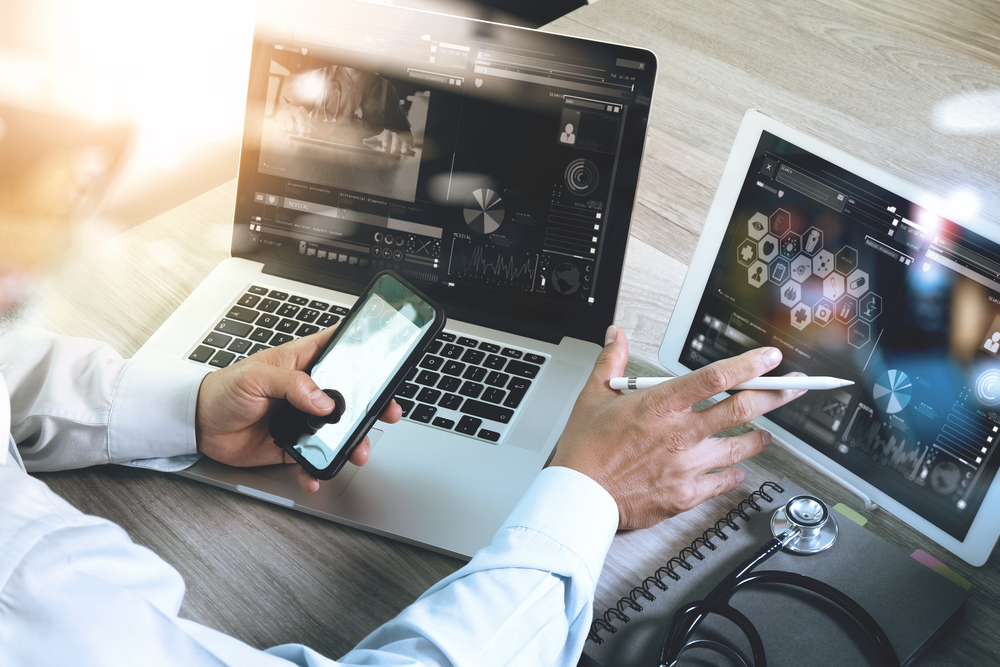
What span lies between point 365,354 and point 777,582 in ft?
1.46

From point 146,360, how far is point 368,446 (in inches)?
13.0

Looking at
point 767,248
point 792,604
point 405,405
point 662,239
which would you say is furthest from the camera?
point 662,239

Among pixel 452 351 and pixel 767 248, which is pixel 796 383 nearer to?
pixel 767 248

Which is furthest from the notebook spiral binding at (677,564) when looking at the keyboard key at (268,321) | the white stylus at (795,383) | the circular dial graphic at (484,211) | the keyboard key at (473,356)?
the keyboard key at (268,321)

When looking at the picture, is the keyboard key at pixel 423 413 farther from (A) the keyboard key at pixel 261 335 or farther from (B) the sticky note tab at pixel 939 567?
(B) the sticky note tab at pixel 939 567

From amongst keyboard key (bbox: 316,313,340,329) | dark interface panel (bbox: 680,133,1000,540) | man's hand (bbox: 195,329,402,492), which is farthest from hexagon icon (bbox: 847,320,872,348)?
keyboard key (bbox: 316,313,340,329)

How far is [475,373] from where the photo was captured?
2.87 ft

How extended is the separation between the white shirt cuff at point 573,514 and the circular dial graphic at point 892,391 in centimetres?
26

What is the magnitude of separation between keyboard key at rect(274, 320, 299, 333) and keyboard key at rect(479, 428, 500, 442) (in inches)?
11.6

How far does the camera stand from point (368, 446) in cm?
77

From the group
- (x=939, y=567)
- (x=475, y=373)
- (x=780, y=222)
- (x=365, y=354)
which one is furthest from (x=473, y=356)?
(x=939, y=567)

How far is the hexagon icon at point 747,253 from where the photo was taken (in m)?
0.75

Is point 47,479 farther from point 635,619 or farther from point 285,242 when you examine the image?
point 635,619

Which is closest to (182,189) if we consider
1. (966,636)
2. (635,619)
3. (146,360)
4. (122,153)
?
(122,153)
